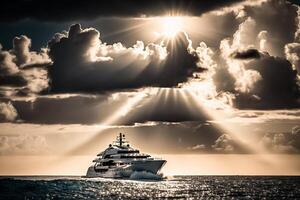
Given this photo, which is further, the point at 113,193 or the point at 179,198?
the point at 113,193

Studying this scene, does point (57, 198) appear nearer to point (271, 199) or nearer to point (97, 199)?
point (97, 199)

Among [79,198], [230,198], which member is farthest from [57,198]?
[230,198]

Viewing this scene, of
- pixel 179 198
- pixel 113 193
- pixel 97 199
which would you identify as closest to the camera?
pixel 97 199

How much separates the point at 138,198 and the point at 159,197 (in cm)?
834

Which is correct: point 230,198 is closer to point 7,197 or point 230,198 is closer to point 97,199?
point 97,199

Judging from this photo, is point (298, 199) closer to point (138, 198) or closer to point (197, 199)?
point (197, 199)

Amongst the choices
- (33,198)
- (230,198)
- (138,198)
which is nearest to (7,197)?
(33,198)

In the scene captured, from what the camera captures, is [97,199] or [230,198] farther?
[230,198]

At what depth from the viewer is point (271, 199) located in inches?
6019

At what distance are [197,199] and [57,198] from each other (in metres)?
30.8

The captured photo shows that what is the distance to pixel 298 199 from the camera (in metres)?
154

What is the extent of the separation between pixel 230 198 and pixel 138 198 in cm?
2221

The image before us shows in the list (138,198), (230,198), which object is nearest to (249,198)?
(230,198)

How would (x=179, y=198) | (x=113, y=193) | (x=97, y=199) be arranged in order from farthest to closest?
1. (x=113, y=193)
2. (x=179, y=198)
3. (x=97, y=199)
